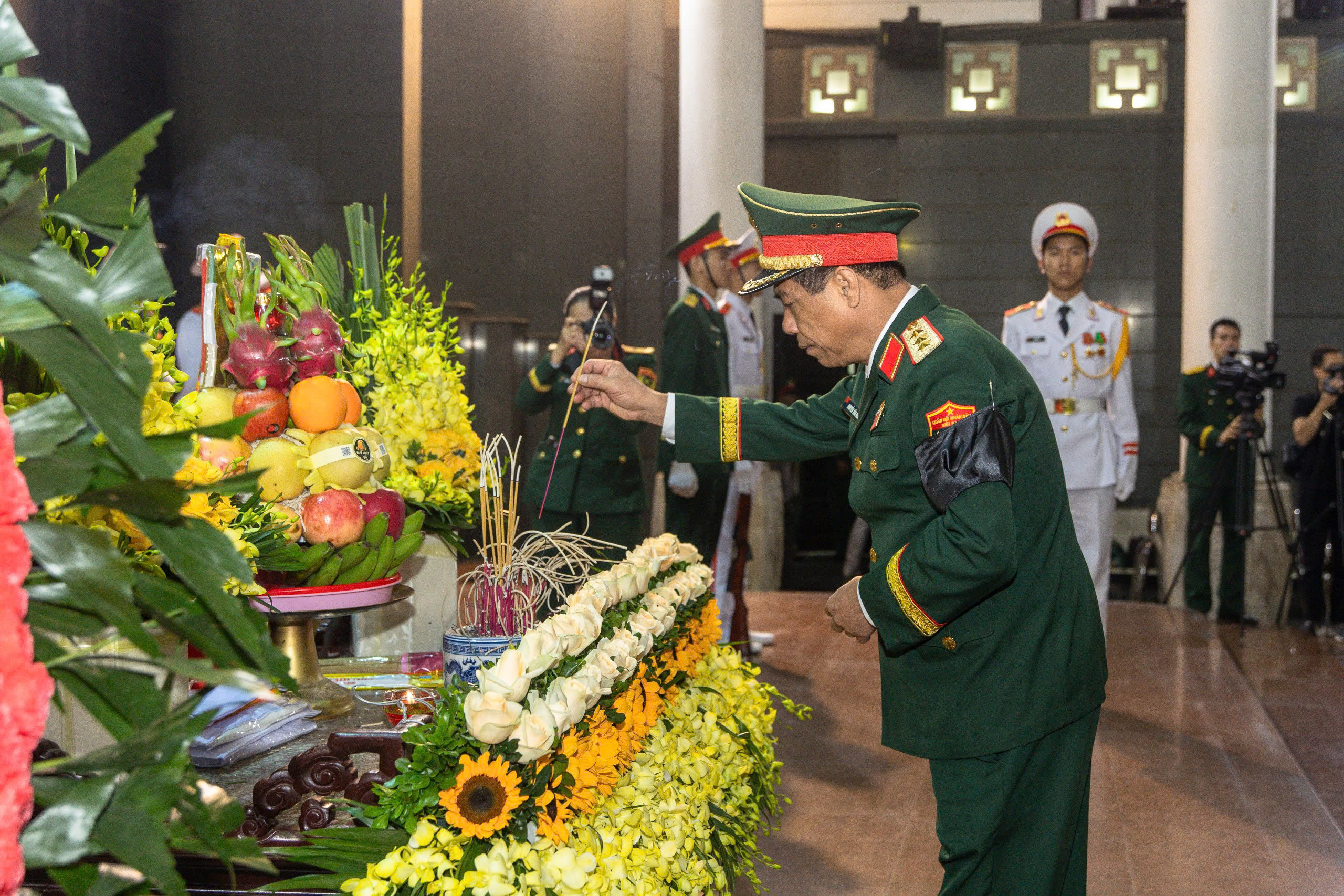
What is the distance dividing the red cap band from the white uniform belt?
2.74 meters

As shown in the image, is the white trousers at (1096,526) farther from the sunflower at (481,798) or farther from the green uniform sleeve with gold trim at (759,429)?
the sunflower at (481,798)

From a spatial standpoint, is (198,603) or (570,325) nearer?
(198,603)

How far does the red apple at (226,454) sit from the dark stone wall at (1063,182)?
8.46 m

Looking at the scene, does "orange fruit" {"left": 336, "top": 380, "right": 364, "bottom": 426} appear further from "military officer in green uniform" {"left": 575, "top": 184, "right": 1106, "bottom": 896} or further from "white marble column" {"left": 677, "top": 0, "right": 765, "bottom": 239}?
"white marble column" {"left": 677, "top": 0, "right": 765, "bottom": 239}

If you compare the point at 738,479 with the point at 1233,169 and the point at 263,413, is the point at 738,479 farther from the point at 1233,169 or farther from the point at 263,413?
the point at 1233,169

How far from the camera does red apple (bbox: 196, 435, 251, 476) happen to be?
1.52m

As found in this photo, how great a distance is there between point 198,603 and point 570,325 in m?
3.28

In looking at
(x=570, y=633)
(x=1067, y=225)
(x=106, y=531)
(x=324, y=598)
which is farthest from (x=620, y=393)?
(x=1067, y=225)

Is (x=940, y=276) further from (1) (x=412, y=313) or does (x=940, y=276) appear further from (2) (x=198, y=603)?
(2) (x=198, y=603)

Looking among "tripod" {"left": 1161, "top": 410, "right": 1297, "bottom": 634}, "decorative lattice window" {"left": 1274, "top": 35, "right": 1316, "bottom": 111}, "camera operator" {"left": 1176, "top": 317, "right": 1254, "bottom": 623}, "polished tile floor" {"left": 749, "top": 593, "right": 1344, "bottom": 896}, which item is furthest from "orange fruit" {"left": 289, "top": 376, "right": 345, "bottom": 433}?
"decorative lattice window" {"left": 1274, "top": 35, "right": 1316, "bottom": 111}

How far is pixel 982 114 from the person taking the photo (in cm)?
973

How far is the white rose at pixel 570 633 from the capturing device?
136cm

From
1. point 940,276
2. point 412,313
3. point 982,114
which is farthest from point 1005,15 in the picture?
point 412,313

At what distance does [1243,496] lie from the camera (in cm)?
570
